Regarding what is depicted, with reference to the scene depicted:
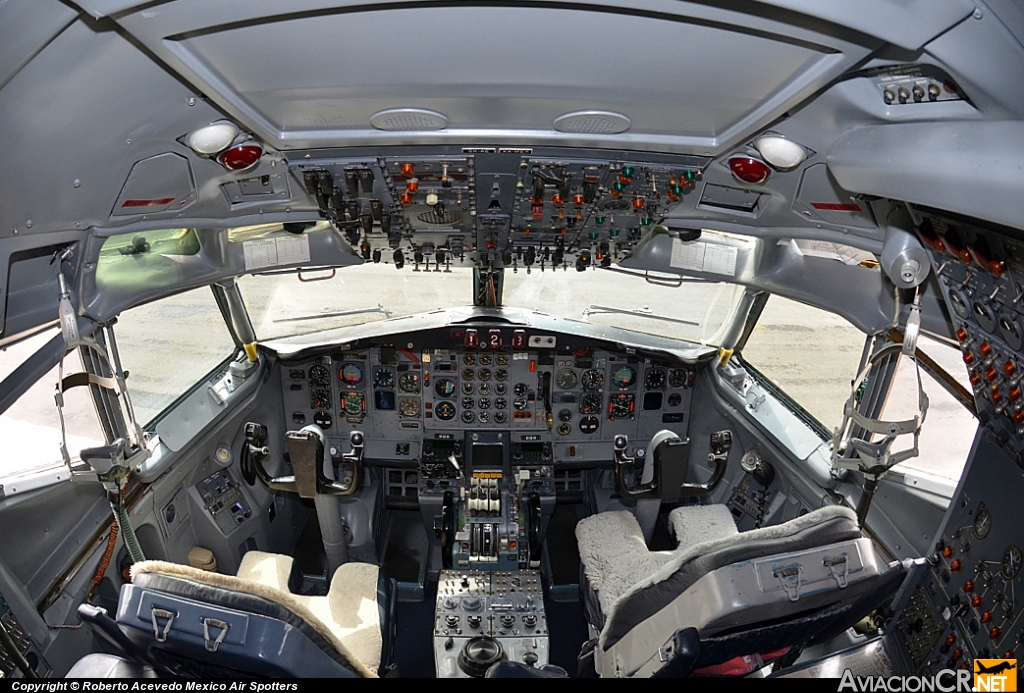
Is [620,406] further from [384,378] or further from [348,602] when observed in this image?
[348,602]

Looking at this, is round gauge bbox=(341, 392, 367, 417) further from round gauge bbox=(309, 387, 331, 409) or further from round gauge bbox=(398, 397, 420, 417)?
round gauge bbox=(398, 397, 420, 417)

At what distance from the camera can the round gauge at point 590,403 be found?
5.58m

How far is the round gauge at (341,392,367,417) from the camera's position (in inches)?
218

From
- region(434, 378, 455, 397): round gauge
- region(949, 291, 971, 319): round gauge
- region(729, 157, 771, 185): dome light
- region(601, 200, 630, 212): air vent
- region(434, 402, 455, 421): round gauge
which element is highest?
region(729, 157, 771, 185): dome light

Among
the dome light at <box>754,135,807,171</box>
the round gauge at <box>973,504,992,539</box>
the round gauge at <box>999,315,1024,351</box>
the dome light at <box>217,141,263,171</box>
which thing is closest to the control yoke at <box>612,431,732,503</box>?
the round gauge at <box>973,504,992,539</box>

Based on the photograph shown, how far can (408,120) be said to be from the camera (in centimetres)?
213

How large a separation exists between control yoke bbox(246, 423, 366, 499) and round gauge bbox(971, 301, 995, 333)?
11.1 ft

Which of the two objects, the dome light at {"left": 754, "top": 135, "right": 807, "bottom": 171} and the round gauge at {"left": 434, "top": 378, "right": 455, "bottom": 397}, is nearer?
the dome light at {"left": 754, "top": 135, "right": 807, "bottom": 171}

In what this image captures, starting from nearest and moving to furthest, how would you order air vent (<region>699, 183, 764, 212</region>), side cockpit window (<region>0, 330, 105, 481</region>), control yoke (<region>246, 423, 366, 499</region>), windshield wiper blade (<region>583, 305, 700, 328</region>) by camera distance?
side cockpit window (<region>0, 330, 105, 481</region>) → air vent (<region>699, 183, 764, 212</region>) → control yoke (<region>246, 423, 366, 499</region>) → windshield wiper blade (<region>583, 305, 700, 328</region>)

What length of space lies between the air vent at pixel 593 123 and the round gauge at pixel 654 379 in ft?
11.5

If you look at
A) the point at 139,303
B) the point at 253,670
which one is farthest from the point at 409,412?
the point at 253,670

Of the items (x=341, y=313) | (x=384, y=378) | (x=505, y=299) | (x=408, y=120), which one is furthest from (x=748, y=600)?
(x=341, y=313)

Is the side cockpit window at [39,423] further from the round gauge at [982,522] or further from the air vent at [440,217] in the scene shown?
the round gauge at [982,522]

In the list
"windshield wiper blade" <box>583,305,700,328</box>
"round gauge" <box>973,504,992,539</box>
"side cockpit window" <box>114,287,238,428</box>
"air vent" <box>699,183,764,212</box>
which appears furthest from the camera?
"windshield wiper blade" <box>583,305,700,328</box>
